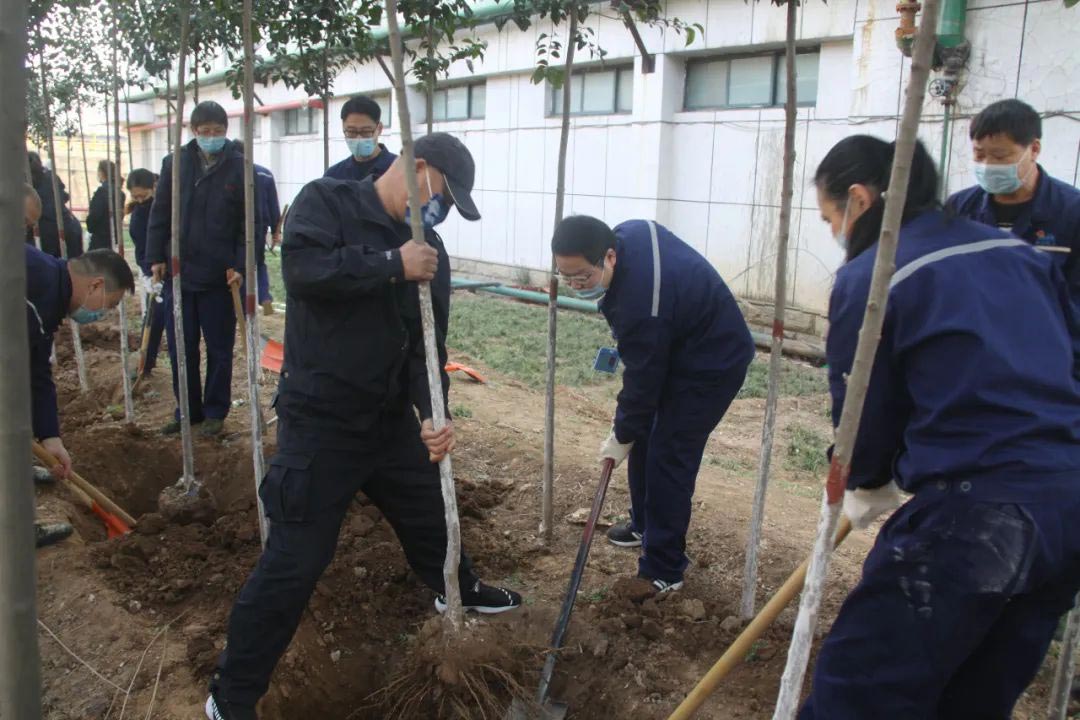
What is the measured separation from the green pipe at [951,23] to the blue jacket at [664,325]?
229 inches

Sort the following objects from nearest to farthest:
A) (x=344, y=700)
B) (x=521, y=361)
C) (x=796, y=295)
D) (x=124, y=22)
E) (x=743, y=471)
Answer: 1. (x=344, y=700)
2. (x=743, y=471)
3. (x=124, y=22)
4. (x=521, y=361)
5. (x=796, y=295)

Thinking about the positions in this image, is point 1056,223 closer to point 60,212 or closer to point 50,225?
point 60,212

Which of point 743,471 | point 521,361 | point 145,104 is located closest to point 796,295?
point 521,361

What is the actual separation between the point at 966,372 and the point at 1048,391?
0.19 metres

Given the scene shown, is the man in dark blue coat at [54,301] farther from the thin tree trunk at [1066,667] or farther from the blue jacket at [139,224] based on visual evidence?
the thin tree trunk at [1066,667]

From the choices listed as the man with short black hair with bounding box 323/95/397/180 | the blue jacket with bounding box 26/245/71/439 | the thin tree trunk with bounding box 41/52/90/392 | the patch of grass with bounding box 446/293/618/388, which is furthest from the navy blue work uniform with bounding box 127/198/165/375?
the patch of grass with bounding box 446/293/618/388

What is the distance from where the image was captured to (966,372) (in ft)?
6.00

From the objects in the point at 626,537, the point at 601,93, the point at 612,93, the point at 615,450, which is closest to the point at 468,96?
the point at 601,93

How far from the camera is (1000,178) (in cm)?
333

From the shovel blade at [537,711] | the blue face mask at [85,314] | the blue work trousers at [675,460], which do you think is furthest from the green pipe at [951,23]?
the blue face mask at [85,314]

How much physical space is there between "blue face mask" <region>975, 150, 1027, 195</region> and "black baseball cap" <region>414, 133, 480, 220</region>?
2001 mm

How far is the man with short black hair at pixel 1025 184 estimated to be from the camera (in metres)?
3.26

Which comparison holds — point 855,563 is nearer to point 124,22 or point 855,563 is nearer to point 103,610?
point 103,610

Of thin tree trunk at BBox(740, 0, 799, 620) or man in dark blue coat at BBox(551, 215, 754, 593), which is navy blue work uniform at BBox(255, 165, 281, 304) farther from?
thin tree trunk at BBox(740, 0, 799, 620)
